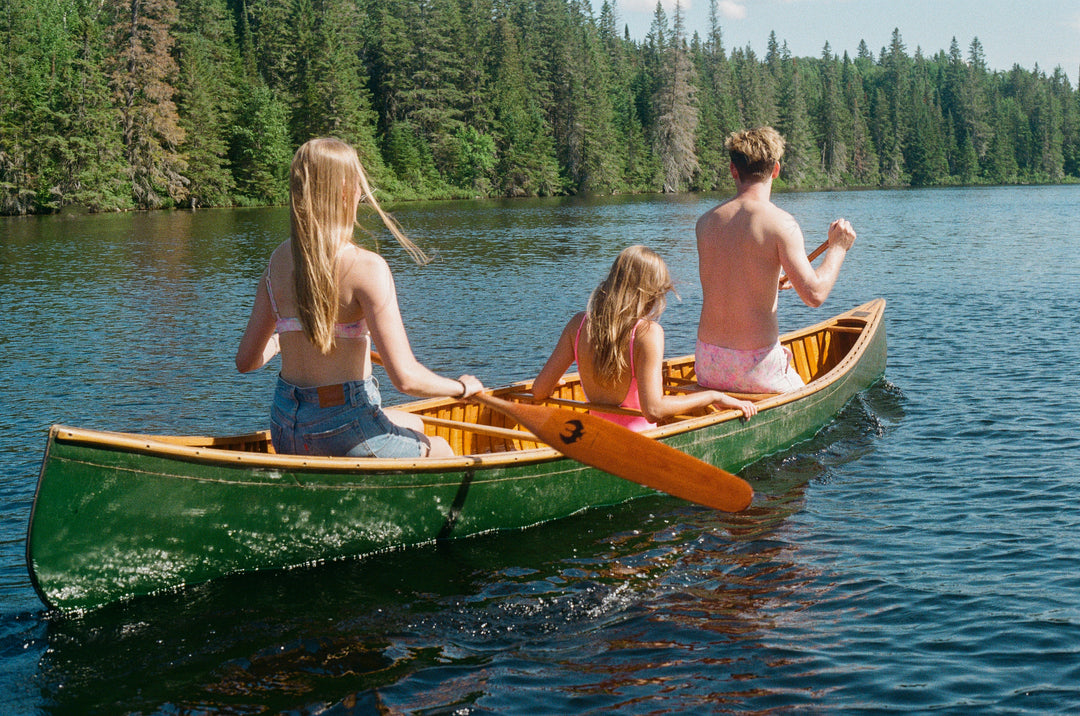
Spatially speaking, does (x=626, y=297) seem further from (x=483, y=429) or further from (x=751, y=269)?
(x=751, y=269)

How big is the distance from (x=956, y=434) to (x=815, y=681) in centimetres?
464

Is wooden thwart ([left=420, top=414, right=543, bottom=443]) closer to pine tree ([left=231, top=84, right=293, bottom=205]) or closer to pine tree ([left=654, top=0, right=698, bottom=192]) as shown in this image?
pine tree ([left=231, top=84, right=293, bottom=205])

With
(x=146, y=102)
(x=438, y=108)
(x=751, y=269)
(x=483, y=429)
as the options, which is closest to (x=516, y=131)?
(x=438, y=108)

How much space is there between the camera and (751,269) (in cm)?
660

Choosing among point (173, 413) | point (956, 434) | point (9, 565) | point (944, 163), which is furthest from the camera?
point (944, 163)

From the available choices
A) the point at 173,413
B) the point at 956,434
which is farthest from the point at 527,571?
the point at 173,413

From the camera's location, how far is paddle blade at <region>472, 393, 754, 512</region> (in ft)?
17.9

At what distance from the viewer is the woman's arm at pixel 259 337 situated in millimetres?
4684

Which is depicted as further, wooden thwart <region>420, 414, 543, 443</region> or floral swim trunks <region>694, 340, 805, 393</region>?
floral swim trunks <region>694, 340, 805, 393</region>

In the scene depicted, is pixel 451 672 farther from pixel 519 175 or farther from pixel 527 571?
pixel 519 175

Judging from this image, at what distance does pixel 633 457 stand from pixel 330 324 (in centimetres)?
189

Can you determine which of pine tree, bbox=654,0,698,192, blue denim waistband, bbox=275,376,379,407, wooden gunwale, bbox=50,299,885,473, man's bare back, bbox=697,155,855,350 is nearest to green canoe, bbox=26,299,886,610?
wooden gunwale, bbox=50,299,885,473

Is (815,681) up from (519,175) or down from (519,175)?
down

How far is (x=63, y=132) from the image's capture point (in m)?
43.2
